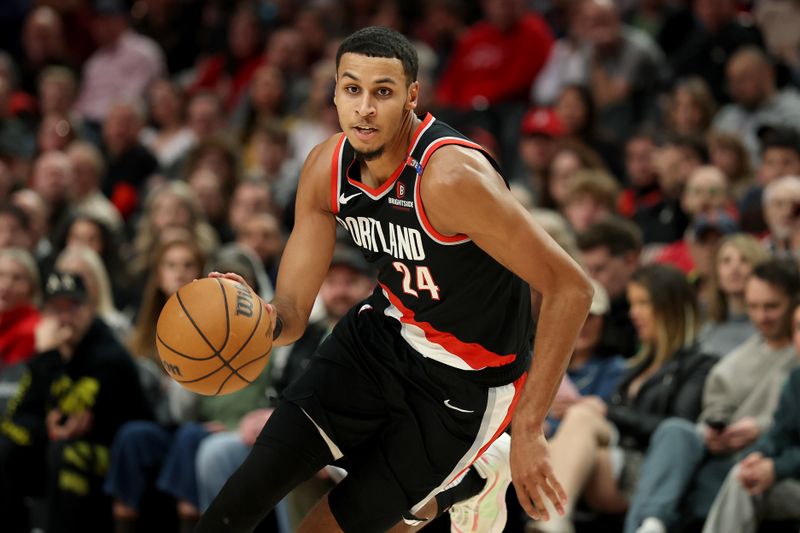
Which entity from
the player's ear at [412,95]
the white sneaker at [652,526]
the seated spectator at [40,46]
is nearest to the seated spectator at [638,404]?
the white sneaker at [652,526]

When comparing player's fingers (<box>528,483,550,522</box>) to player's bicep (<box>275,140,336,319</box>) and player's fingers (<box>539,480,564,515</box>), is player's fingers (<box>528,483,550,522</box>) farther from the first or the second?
player's bicep (<box>275,140,336,319</box>)

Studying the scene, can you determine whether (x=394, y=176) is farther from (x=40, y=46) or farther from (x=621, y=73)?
(x=40, y=46)

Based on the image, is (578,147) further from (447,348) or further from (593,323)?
(447,348)

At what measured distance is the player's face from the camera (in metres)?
4.27

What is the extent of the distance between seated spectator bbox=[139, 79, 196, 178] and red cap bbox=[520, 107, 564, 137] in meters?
3.45

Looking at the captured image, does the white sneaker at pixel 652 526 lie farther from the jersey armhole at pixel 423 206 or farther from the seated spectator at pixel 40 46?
the seated spectator at pixel 40 46

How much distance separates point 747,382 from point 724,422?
1.21 feet

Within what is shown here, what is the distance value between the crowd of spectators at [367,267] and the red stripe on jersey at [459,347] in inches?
76.6

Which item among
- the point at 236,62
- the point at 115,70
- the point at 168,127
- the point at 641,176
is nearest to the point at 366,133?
the point at 641,176

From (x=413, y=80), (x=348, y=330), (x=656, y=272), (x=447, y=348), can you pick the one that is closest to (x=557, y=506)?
(x=447, y=348)

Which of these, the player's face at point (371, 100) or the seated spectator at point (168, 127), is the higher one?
the player's face at point (371, 100)

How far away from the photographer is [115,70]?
43.3 feet

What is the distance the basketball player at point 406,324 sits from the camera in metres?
4.05

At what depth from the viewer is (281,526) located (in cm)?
691
